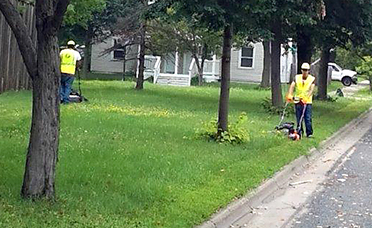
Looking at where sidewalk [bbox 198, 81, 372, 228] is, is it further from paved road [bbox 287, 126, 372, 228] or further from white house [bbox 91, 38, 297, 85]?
white house [bbox 91, 38, 297, 85]

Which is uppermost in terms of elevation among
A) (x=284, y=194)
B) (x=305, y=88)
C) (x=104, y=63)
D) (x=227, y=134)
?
(x=104, y=63)

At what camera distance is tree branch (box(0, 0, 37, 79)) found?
781 cm

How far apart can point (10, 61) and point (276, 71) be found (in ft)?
26.5

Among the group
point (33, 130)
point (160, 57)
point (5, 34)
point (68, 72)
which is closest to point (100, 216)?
point (33, 130)

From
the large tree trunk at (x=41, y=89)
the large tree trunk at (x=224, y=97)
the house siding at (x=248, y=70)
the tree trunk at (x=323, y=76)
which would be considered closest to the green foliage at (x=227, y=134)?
the large tree trunk at (x=224, y=97)

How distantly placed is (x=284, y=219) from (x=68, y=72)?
1144cm

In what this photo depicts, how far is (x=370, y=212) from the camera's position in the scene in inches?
388

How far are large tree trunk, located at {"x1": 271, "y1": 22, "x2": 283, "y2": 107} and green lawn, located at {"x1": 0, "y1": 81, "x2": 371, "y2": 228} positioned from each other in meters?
3.15

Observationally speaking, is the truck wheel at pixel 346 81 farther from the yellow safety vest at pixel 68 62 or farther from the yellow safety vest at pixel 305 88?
the yellow safety vest at pixel 305 88

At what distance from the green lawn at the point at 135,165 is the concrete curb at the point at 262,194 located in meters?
0.11

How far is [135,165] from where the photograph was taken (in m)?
10.7

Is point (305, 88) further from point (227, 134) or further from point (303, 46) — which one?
point (303, 46)

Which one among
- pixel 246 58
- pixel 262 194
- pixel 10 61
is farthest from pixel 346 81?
pixel 262 194

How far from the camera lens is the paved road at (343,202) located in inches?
362
